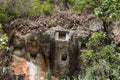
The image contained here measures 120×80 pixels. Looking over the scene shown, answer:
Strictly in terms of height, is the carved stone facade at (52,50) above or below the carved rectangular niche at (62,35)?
below

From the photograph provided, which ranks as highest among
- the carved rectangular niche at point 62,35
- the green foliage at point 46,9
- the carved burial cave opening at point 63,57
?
the green foliage at point 46,9

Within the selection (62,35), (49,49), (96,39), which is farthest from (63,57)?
(96,39)

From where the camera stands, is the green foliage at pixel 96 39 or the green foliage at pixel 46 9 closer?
the green foliage at pixel 96 39

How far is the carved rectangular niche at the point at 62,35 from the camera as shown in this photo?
25.5ft

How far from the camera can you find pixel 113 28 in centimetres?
836

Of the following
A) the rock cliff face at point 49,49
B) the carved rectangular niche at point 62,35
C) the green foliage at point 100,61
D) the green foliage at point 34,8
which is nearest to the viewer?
the green foliage at point 100,61

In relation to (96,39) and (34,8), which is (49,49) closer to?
(96,39)

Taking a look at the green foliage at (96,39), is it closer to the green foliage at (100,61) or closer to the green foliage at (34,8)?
the green foliage at (100,61)

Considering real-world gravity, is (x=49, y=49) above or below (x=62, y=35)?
below

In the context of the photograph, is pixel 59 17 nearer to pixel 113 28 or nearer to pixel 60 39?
pixel 60 39

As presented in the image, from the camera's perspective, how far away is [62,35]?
7906 millimetres

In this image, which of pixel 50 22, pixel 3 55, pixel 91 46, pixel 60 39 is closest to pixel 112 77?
pixel 91 46

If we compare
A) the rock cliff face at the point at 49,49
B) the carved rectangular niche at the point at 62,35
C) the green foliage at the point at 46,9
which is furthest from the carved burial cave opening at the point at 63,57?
the green foliage at the point at 46,9

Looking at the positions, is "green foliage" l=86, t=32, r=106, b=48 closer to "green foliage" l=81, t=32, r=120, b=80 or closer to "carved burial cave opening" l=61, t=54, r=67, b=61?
"green foliage" l=81, t=32, r=120, b=80
